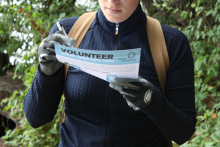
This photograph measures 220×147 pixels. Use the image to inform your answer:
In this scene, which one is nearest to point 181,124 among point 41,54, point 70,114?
point 70,114

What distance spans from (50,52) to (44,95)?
0.25 meters

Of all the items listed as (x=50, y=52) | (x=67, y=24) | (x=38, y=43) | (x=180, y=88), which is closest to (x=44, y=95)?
(x=50, y=52)

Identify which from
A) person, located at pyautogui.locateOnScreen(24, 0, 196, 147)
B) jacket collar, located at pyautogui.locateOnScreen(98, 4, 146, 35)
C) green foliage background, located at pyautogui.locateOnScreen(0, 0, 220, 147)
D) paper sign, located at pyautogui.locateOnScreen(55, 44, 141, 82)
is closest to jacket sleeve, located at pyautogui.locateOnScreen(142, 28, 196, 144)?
person, located at pyautogui.locateOnScreen(24, 0, 196, 147)

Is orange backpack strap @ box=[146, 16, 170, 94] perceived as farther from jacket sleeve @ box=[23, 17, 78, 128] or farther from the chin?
jacket sleeve @ box=[23, 17, 78, 128]

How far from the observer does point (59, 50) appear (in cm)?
84

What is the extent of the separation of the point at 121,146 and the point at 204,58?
1.55 m

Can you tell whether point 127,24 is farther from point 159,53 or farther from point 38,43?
point 38,43

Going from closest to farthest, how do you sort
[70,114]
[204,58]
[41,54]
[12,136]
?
[41,54] → [70,114] → [204,58] → [12,136]

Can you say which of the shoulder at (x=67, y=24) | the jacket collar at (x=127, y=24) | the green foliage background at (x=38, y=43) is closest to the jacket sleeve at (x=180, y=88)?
the jacket collar at (x=127, y=24)

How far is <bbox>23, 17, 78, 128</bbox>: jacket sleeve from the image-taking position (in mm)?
1027

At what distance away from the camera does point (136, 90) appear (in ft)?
2.66

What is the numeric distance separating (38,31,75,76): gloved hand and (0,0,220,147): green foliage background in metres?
1.26

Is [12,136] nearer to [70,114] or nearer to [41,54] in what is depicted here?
[70,114]

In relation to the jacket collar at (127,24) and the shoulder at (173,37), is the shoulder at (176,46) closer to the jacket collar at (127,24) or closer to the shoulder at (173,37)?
the shoulder at (173,37)
